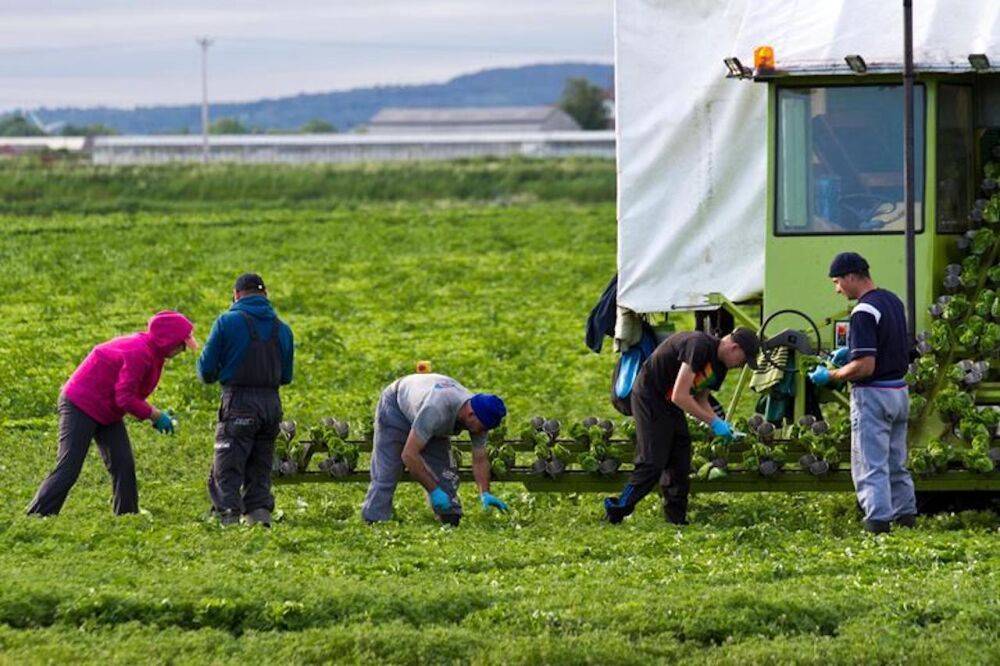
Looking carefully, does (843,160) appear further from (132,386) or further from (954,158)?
(132,386)

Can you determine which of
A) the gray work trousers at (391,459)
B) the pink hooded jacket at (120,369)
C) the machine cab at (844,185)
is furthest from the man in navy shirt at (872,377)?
the pink hooded jacket at (120,369)

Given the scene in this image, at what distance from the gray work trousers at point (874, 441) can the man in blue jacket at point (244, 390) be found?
3779 millimetres

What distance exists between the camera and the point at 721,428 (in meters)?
12.5

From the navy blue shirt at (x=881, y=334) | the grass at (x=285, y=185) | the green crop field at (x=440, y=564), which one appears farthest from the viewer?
the grass at (x=285, y=185)

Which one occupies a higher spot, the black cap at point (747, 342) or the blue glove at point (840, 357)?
the black cap at point (747, 342)

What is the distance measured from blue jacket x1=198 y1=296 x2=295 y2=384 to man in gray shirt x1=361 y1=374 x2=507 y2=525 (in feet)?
3.16

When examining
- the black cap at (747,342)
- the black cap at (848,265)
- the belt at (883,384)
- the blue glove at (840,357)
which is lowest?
the belt at (883,384)

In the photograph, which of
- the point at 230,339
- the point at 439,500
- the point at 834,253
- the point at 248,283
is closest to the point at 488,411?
the point at 439,500

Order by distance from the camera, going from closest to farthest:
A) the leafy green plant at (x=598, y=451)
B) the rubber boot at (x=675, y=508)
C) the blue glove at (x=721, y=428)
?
the blue glove at (x=721, y=428)
the rubber boot at (x=675, y=508)
the leafy green plant at (x=598, y=451)

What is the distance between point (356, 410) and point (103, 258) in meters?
17.8

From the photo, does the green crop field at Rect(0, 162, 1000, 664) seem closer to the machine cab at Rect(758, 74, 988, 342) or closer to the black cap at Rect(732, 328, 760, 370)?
the black cap at Rect(732, 328, 760, 370)

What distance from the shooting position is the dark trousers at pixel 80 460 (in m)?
13.2

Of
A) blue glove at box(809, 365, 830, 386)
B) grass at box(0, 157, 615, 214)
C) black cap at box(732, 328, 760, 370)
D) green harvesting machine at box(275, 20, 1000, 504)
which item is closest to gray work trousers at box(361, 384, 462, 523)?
green harvesting machine at box(275, 20, 1000, 504)

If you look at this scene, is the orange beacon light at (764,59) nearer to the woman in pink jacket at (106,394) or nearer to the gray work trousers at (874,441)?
the gray work trousers at (874,441)
